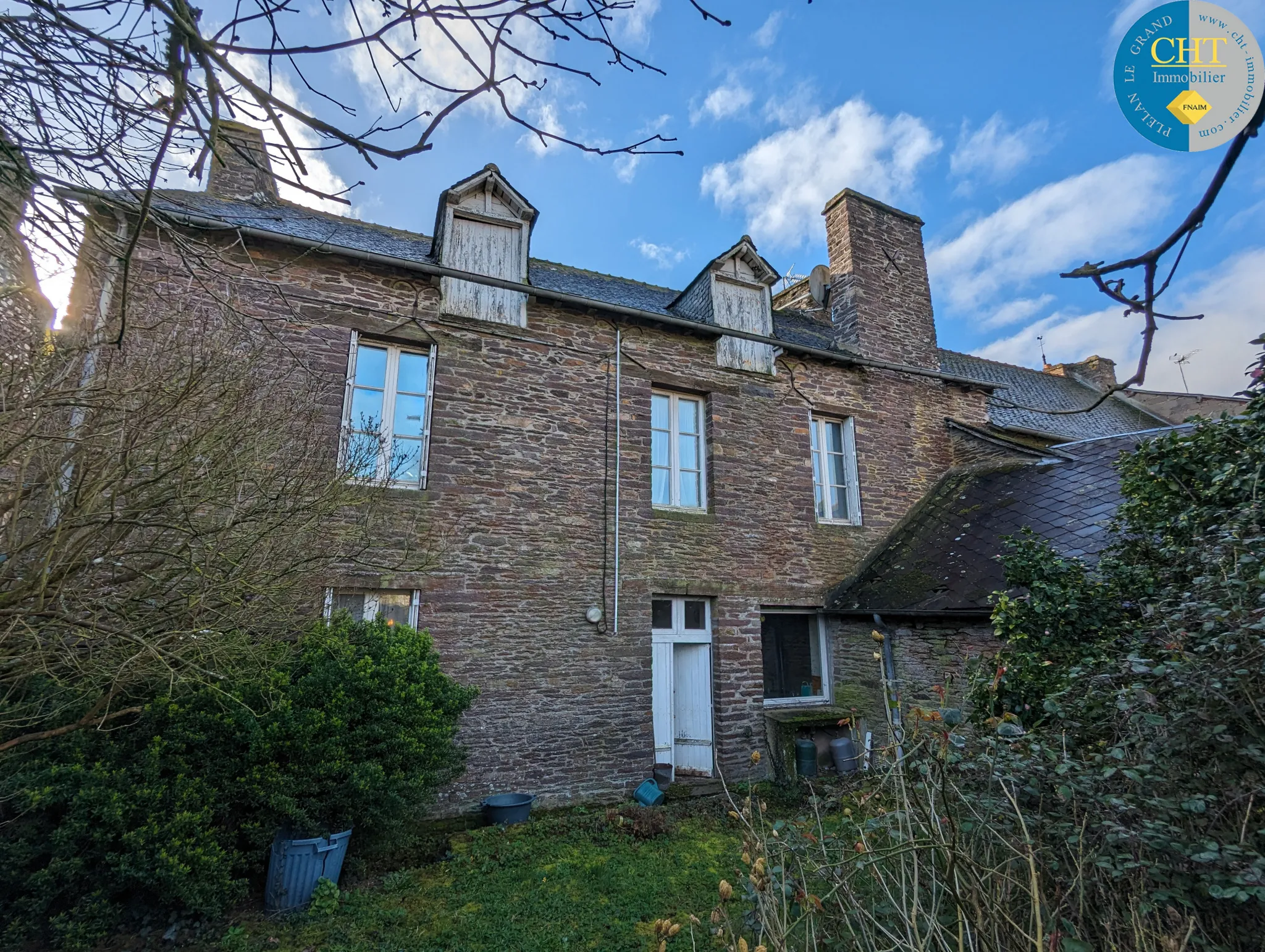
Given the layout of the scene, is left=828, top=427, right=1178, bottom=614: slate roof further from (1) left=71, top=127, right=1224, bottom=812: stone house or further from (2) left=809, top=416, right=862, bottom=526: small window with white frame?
(2) left=809, top=416, right=862, bottom=526: small window with white frame

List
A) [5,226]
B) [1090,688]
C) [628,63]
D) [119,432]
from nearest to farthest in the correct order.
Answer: [628,63] → [5,226] → [1090,688] → [119,432]

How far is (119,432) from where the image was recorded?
3562mm

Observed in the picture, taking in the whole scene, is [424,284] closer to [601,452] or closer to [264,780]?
[601,452]

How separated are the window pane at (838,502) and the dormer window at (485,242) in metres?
5.52

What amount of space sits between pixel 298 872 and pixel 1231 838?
5603 millimetres

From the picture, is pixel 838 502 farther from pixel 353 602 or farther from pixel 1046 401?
pixel 1046 401

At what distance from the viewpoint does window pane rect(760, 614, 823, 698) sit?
28.7 ft

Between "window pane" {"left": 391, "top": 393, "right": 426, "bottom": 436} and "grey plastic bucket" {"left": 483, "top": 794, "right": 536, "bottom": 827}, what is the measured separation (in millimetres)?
4134


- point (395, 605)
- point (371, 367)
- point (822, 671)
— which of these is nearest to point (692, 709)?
point (822, 671)

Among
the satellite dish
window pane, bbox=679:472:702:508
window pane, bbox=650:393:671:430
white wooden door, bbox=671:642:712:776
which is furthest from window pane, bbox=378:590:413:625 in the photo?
the satellite dish

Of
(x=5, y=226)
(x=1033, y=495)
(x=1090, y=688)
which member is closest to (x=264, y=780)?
(x=5, y=226)

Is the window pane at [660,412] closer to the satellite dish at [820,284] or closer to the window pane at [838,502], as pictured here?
the window pane at [838,502]

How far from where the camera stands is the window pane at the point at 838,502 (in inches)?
379

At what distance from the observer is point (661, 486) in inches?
330
